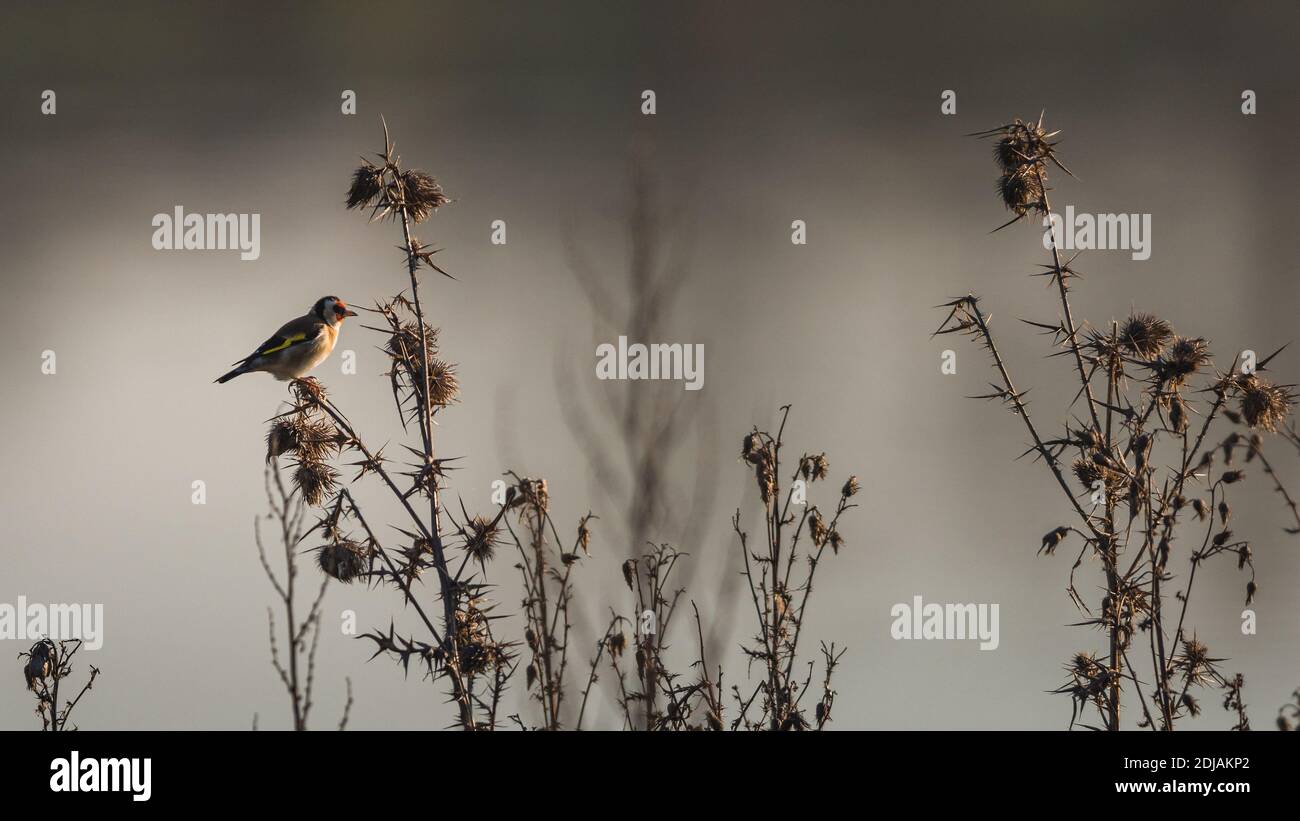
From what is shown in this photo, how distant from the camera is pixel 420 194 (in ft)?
14.9

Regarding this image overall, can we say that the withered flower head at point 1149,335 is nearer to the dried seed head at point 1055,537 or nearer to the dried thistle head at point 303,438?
the dried seed head at point 1055,537

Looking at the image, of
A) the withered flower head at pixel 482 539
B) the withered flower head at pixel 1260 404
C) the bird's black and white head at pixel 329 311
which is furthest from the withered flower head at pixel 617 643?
the bird's black and white head at pixel 329 311

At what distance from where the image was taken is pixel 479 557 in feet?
13.7

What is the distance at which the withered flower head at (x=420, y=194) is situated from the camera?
14.9 feet

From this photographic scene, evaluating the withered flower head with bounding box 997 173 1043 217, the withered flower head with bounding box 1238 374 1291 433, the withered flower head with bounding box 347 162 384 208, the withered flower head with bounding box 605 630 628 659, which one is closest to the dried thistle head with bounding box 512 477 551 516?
the withered flower head with bounding box 605 630 628 659

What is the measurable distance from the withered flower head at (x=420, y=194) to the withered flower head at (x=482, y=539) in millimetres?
1340

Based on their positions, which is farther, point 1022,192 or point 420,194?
point 1022,192

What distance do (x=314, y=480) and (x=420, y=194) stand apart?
1.30 m

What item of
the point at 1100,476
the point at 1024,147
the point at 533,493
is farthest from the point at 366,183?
the point at 1100,476

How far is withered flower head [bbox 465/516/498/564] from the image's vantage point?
417 centimetres

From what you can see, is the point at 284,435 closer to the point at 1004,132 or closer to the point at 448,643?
the point at 448,643

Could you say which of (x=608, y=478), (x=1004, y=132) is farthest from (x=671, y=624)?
(x=1004, y=132)

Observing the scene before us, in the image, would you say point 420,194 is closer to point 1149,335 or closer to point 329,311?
point 329,311

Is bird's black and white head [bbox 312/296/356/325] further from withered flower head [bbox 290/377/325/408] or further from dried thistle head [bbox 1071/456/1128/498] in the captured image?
dried thistle head [bbox 1071/456/1128/498]
